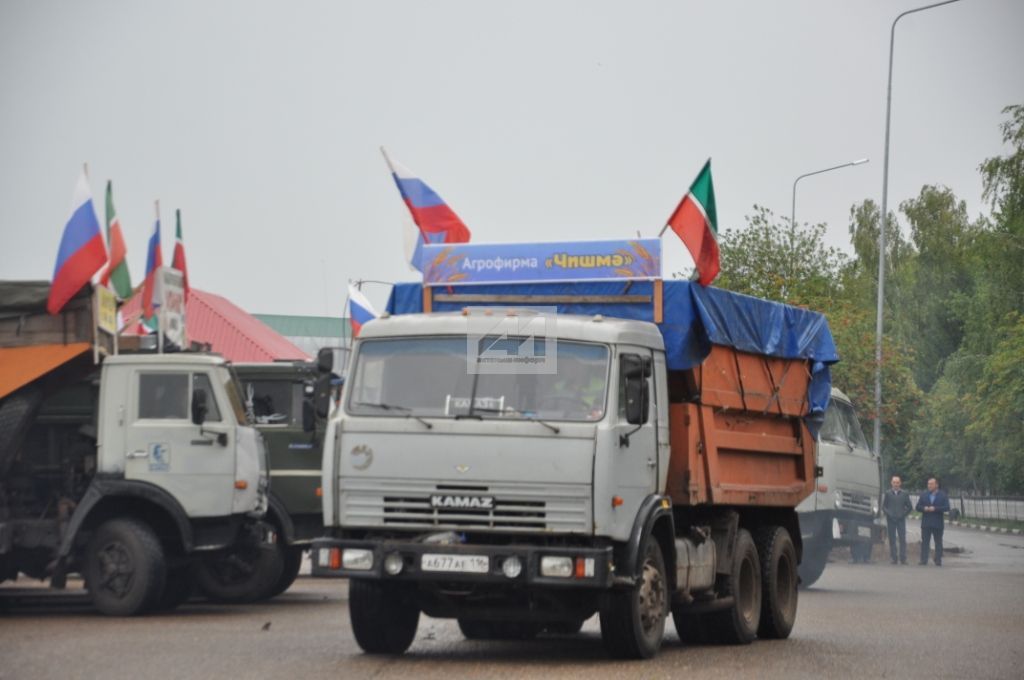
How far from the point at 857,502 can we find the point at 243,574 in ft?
33.5

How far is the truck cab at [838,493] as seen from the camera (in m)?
24.3

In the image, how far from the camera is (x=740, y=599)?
15.3m

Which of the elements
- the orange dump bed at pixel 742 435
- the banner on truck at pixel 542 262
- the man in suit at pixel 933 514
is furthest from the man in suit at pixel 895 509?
the banner on truck at pixel 542 262

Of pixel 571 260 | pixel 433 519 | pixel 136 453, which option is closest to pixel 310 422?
pixel 433 519

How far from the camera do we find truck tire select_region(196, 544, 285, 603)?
764 inches

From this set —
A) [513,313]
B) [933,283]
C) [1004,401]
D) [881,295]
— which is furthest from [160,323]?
[933,283]

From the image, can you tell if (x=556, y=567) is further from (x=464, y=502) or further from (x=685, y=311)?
(x=685, y=311)

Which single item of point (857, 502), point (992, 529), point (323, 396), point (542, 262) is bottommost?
point (992, 529)

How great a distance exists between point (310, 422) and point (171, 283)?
580 cm

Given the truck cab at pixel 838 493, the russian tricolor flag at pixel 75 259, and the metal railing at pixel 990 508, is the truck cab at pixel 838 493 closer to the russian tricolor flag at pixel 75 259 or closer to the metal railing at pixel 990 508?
the russian tricolor flag at pixel 75 259

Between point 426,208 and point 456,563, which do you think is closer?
point 456,563

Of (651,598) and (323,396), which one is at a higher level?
(323,396)

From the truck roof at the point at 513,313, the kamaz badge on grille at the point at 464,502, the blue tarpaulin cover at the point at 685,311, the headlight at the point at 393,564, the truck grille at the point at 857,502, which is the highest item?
the blue tarpaulin cover at the point at 685,311

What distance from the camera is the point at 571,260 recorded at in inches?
546
